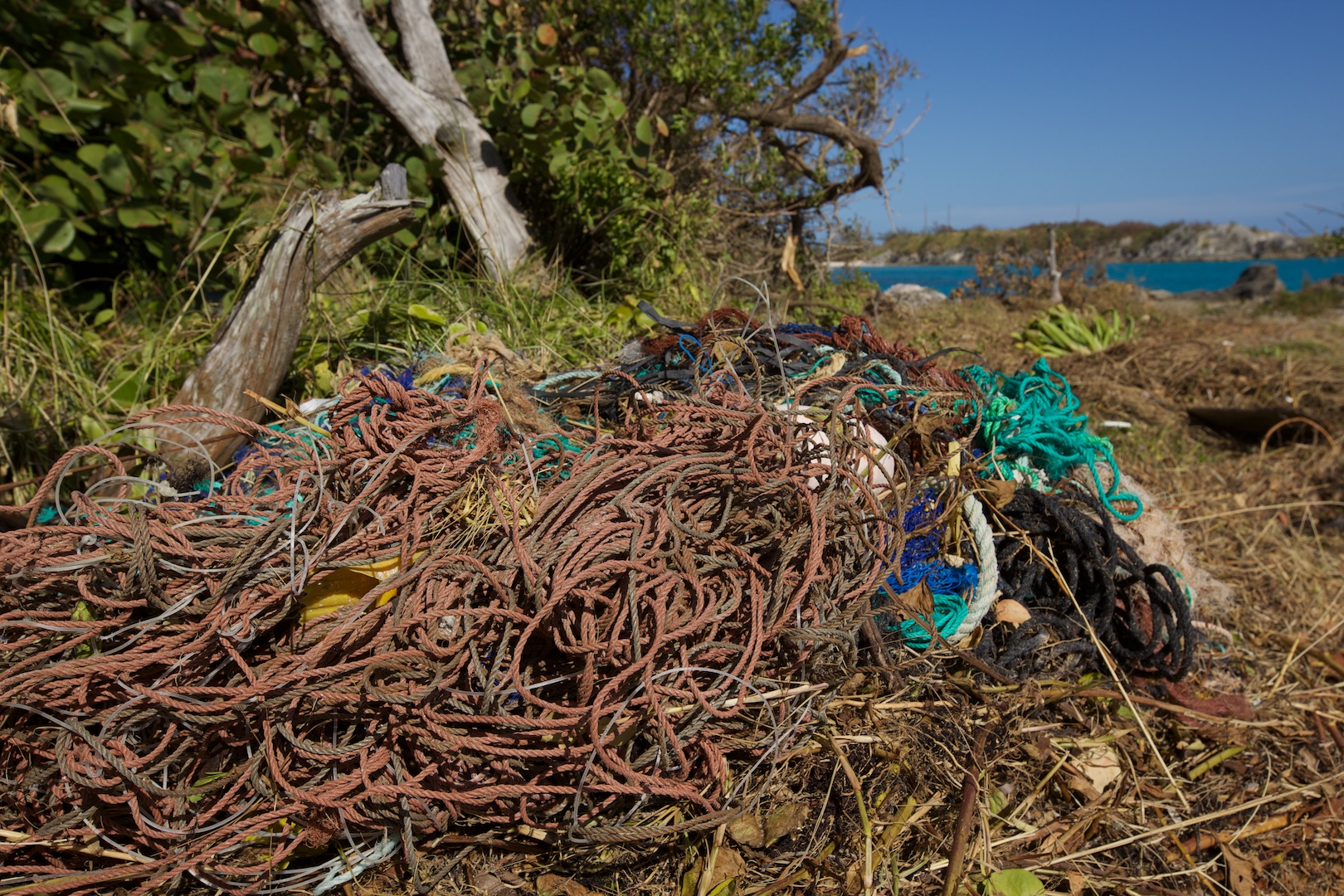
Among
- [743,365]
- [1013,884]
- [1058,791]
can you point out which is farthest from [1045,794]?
[743,365]

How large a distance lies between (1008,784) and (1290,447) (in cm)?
464

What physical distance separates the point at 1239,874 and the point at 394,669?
8.04 feet

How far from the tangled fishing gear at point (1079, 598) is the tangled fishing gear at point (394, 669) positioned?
0.81 m

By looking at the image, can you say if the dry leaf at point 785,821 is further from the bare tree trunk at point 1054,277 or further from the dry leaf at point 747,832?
the bare tree trunk at point 1054,277

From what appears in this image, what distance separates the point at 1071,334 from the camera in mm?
6996

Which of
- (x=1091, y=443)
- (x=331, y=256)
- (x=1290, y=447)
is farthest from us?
(x=1290, y=447)

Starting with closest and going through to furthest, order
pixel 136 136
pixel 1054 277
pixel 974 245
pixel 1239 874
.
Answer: pixel 1239 874, pixel 136 136, pixel 1054 277, pixel 974 245

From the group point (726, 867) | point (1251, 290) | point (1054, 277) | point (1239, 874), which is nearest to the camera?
point (726, 867)

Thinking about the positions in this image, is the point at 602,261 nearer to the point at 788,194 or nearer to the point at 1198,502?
the point at 788,194

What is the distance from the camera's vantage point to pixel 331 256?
3.05 metres

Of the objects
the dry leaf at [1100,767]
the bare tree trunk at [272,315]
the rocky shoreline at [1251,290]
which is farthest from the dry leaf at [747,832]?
the rocky shoreline at [1251,290]

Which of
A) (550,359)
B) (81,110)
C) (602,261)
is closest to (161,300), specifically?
(81,110)

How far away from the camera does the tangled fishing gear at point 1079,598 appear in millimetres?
2301

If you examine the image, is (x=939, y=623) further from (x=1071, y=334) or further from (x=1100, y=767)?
(x=1071, y=334)
